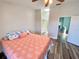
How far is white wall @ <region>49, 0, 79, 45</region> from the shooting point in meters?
3.76

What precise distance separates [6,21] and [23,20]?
101 centimetres

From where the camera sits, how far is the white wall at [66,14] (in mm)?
3765

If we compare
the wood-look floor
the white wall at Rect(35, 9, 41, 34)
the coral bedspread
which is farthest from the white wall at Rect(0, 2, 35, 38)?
the wood-look floor

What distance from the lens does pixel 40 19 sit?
16.3 ft

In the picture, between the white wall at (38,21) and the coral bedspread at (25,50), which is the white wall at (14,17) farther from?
the coral bedspread at (25,50)

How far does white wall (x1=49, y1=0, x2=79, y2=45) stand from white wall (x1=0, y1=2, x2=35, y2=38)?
144cm

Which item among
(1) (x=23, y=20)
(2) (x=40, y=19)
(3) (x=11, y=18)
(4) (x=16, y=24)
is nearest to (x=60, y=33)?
(2) (x=40, y=19)

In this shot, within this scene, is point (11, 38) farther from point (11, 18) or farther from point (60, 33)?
point (60, 33)

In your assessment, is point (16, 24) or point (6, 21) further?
point (16, 24)

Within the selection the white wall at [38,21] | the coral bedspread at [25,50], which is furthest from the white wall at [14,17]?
the coral bedspread at [25,50]

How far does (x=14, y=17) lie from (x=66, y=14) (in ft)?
9.80

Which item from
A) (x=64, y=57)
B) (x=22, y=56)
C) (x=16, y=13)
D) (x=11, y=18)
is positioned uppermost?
(x=16, y=13)

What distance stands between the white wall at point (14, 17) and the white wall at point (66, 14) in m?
1.44

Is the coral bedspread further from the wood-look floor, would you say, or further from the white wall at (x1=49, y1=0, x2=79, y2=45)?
the white wall at (x1=49, y1=0, x2=79, y2=45)
